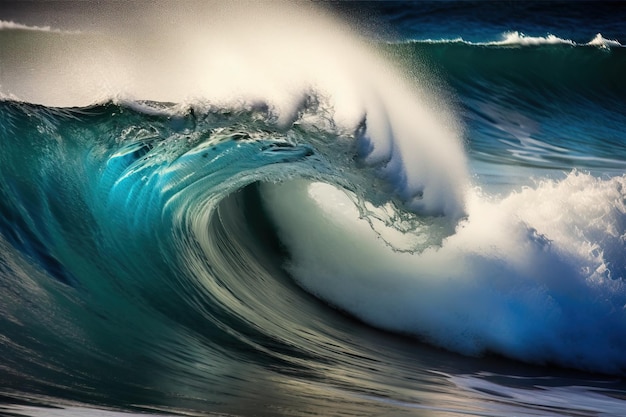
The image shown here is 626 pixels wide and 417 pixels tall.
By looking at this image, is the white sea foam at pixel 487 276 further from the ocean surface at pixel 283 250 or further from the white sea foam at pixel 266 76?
the white sea foam at pixel 266 76

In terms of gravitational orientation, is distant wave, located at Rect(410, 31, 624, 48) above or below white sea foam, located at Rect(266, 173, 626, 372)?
above

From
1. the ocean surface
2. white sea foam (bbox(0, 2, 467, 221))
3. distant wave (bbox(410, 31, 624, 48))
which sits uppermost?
distant wave (bbox(410, 31, 624, 48))

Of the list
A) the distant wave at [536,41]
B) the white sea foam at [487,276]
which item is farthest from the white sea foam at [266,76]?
the distant wave at [536,41]

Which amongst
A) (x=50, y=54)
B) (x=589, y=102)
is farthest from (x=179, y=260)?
(x=589, y=102)

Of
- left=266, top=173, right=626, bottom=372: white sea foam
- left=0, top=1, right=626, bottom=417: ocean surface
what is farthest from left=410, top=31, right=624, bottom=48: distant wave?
left=266, top=173, right=626, bottom=372: white sea foam

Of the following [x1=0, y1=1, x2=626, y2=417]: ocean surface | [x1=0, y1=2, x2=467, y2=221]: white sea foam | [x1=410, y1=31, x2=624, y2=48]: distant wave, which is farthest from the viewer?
[x1=410, y1=31, x2=624, y2=48]: distant wave

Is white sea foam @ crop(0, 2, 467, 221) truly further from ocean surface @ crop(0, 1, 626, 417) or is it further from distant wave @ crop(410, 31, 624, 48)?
distant wave @ crop(410, 31, 624, 48)
